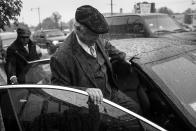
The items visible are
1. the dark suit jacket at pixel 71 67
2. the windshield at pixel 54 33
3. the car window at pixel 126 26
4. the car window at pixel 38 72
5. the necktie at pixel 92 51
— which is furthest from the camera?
the windshield at pixel 54 33

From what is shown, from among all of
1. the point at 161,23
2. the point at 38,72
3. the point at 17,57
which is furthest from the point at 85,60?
the point at 161,23

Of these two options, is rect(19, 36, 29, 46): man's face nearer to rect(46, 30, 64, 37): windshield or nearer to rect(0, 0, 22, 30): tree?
rect(0, 0, 22, 30): tree

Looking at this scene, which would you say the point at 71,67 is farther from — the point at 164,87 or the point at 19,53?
the point at 19,53

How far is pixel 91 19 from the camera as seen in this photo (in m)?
2.62

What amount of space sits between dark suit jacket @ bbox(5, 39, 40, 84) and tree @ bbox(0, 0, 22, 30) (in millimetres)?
1212

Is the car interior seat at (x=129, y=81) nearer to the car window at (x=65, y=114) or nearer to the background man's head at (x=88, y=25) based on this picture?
the background man's head at (x=88, y=25)

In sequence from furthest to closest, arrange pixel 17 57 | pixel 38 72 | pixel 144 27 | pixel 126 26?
pixel 126 26 < pixel 144 27 < pixel 17 57 < pixel 38 72

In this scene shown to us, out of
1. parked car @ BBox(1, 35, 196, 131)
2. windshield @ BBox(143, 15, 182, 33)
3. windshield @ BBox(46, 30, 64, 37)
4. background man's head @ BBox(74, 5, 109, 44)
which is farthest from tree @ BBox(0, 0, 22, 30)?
windshield @ BBox(46, 30, 64, 37)

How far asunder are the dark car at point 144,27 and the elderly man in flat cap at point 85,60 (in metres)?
5.37

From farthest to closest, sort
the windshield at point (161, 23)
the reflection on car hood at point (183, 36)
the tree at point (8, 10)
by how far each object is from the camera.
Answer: the windshield at point (161, 23), the reflection on car hood at point (183, 36), the tree at point (8, 10)

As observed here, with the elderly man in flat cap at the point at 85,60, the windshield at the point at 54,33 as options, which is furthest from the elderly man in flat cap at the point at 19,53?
the windshield at the point at 54,33

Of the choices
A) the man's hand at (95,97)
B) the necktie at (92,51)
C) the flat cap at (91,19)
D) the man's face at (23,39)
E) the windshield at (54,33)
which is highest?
the flat cap at (91,19)

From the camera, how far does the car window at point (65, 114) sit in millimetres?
2201

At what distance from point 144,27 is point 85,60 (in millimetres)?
5694
